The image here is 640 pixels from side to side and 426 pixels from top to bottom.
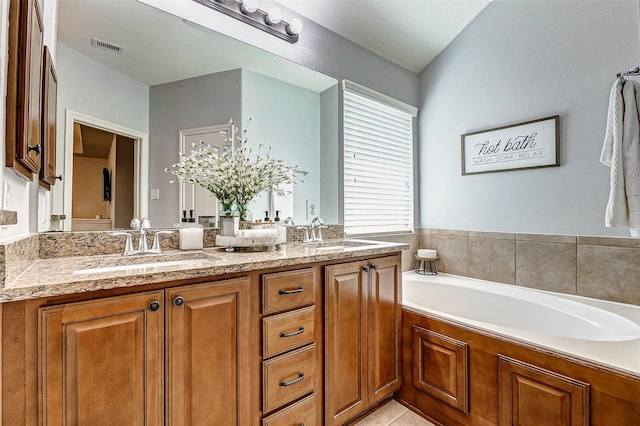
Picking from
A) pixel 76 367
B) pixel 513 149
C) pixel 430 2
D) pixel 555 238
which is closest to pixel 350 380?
pixel 76 367

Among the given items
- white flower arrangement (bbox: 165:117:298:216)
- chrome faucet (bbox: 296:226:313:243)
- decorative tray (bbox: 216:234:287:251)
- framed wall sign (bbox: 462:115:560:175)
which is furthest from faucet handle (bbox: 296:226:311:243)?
framed wall sign (bbox: 462:115:560:175)

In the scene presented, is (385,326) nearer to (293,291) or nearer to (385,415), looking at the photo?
(385,415)

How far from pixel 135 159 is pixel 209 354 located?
3.38 ft

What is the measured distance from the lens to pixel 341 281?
5.26 feet

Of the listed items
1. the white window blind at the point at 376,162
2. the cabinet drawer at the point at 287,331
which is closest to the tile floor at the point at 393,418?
the cabinet drawer at the point at 287,331

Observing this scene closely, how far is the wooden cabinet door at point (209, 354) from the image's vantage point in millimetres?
1062

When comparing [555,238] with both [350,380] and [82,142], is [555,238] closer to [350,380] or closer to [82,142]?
[350,380]

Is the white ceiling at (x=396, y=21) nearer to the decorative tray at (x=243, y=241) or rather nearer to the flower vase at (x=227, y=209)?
the flower vase at (x=227, y=209)

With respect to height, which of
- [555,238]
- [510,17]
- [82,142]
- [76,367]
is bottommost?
[76,367]

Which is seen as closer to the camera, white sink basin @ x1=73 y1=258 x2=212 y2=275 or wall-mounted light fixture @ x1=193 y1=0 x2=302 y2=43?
white sink basin @ x1=73 y1=258 x2=212 y2=275

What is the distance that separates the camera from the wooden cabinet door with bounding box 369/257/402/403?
178 centimetres

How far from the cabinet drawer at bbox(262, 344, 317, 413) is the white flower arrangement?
864 millimetres

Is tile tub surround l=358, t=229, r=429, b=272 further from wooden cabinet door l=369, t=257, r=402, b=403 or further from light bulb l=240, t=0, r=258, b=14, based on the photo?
light bulb l=240, t=0, r=258, b=14

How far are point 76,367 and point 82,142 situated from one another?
3.24 ft
